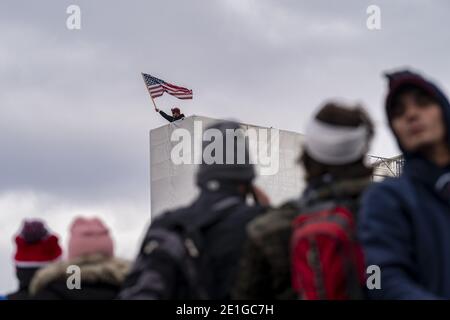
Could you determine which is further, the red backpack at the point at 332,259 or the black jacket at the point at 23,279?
the black jacket at the point at 23,279

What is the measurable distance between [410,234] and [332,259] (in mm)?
303

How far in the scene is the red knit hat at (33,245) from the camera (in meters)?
5.10

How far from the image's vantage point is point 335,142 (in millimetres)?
3385

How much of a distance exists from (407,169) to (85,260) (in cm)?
→ 189

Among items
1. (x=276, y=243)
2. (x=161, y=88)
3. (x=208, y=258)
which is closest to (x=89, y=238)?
(x=208, y=258)

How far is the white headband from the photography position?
339 centimetres

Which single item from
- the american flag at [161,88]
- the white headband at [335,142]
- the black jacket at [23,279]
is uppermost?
the american flag at [161,88]

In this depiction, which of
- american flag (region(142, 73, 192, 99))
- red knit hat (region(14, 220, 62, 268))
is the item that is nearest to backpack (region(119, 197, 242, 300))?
red knit hat (region(14, 220, 62, 268))

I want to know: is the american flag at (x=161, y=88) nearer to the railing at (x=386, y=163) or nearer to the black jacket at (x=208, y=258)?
the railing at (x=386, y=163)

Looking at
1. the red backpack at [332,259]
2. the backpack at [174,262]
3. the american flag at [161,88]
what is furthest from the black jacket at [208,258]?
the american flag at [161,88]

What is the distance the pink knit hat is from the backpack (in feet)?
2.31

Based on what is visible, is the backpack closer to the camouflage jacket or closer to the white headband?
the camouflage jacket

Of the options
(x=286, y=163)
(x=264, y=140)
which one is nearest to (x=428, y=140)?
(x=264, y=140)

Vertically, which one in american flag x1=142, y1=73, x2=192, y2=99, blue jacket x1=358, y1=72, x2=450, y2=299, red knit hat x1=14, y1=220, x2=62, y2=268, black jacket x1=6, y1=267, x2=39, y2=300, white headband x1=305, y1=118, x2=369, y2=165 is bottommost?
black jacket x1=6, y1=267, x2=39, y2=300
